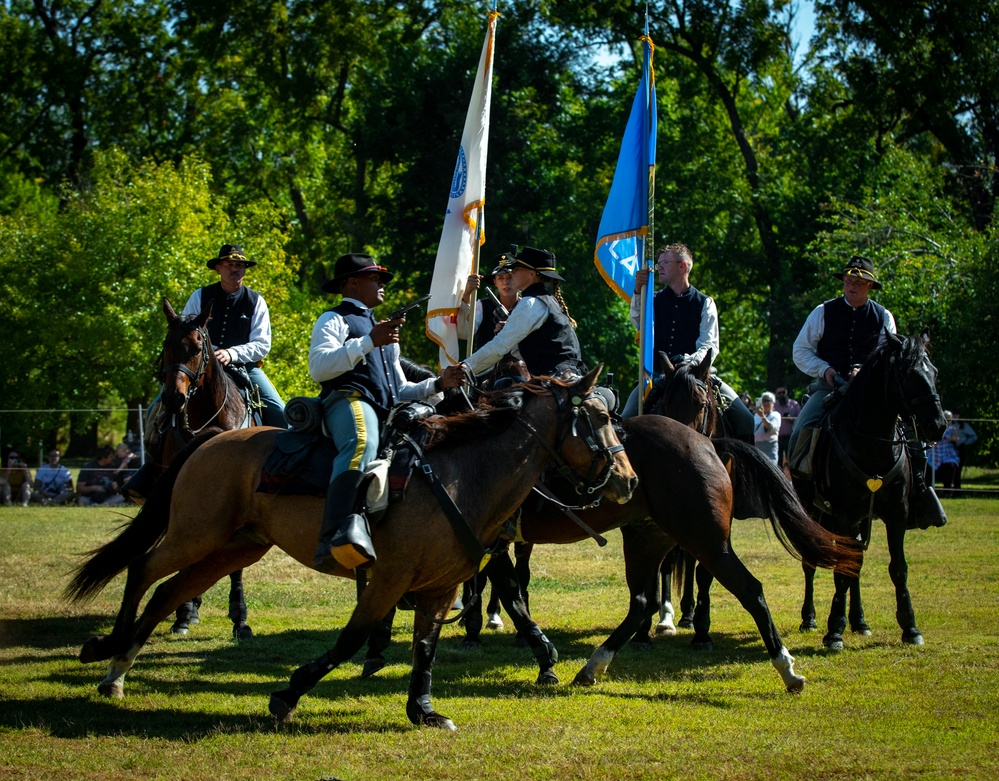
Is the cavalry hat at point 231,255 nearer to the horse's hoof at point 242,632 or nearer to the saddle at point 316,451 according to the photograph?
the horse's hoof at point 242,632

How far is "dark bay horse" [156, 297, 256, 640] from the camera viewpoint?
9914 mm

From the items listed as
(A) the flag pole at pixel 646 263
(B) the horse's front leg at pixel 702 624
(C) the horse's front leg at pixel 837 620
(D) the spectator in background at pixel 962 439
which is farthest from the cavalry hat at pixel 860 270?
(D) the spectator in background at pixel 962 439

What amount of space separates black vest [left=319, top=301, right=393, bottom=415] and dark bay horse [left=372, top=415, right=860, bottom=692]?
5.87ft

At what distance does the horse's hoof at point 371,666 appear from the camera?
353 inches

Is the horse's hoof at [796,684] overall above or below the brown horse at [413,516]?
below

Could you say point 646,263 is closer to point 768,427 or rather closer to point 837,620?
point 837,620

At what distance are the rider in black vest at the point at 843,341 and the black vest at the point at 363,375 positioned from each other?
4.95m

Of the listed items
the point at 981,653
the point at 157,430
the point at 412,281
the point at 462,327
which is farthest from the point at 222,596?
the point at 412,281

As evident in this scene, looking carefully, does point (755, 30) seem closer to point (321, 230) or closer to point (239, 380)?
point (321, 230)

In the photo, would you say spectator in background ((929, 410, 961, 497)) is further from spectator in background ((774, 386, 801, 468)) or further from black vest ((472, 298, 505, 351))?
black vest ((472, 298, 505, 351))

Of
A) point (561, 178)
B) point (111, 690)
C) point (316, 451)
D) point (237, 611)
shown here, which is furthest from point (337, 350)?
point (561, 178)

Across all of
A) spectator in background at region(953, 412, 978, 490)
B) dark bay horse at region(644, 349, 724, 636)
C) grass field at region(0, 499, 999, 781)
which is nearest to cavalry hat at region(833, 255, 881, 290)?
dark bay horse at region(644, 349, 724, 636)

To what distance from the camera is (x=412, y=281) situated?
35.5m

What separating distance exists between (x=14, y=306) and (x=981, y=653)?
3102 centimetres
